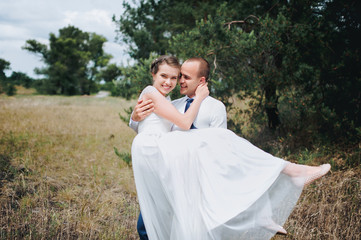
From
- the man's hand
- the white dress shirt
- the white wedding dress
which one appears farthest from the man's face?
the white wedding dress

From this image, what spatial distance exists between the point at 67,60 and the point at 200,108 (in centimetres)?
4116

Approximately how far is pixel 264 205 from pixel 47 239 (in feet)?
7.94

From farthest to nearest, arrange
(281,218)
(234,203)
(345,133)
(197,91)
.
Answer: (345,133) < (197,91) < (281,218) < (234,203)

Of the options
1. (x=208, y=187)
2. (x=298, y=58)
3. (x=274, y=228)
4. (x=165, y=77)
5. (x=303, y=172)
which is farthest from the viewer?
(x=298, y=58)

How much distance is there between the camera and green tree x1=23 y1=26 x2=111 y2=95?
36812 millimetres

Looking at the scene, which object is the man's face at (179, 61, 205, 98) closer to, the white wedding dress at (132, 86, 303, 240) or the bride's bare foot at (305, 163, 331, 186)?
the white wedding dress at (132, 86, 303, 240)

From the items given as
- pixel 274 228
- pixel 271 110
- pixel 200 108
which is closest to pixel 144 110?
pixel 200 108

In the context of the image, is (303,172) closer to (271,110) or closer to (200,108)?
(200,108)

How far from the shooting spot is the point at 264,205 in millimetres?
2049

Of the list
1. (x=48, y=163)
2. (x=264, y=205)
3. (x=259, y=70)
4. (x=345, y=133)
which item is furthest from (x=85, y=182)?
(x=345, y=133)

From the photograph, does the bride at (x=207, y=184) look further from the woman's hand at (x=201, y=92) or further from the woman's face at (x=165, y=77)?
the woman's face at (x=165, y=77)

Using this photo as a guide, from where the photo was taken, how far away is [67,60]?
3828 centimetres

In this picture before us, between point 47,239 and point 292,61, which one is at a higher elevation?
point 292,61

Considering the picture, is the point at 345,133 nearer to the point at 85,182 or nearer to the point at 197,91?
the point at 197,91
